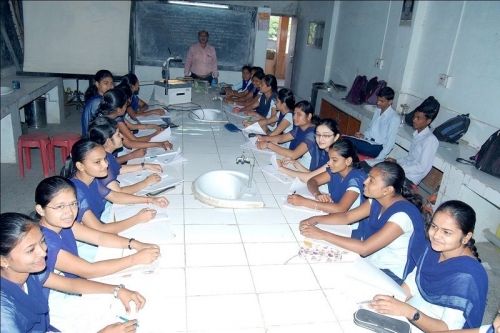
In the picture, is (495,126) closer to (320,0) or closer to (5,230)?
(5,230)

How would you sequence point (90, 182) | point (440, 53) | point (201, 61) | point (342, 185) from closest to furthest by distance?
point (90, 182)
point (342, 185)
point (440, 53)
point (201, 61)

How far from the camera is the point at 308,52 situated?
8922 millimetres

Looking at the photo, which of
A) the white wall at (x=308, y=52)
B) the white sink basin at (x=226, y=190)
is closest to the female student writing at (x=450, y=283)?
the white sink basin at (x=226, y=190)

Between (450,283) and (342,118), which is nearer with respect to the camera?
(450,283)

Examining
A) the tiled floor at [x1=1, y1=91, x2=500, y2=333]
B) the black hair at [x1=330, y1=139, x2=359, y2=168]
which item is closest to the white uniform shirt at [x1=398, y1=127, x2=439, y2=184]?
the black hair at [x1=330, y1=139, x2=359, y2=168]

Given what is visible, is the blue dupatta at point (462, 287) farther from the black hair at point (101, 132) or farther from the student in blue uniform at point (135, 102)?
the student in blue uniform at point (135, 102)

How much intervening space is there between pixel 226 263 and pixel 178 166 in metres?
1.26

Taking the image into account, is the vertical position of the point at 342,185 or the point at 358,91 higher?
the point at 358,91

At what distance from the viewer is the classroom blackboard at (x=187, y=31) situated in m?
7.80

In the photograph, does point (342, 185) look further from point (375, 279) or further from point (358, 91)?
point (358, 91)

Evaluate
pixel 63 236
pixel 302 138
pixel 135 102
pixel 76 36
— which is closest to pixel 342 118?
pixel 302 138

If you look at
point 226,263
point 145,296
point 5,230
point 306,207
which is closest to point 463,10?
point 306,207

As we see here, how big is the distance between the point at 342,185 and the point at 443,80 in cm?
307

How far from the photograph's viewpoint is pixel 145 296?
1512 millimetres
